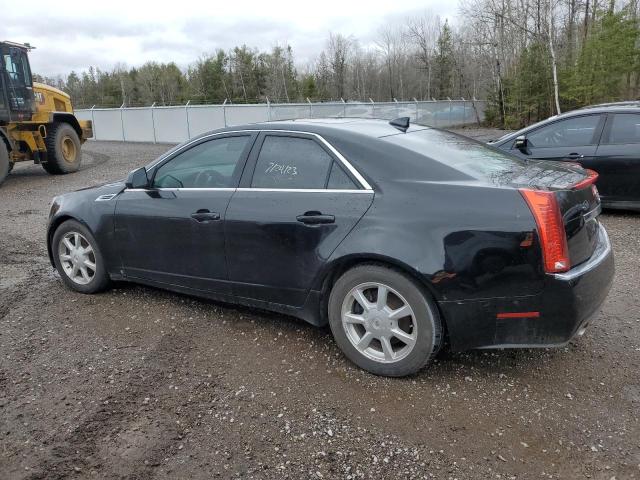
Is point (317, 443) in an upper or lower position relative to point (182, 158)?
lower

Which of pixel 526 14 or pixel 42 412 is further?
pixel 526 14

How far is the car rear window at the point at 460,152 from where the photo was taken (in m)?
3.28

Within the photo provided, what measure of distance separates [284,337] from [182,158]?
1.64m

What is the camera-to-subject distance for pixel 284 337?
3.84 metres

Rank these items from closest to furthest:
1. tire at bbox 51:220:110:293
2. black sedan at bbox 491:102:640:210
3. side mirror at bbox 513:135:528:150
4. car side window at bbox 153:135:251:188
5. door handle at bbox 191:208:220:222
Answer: door handle at bbox 191:208:220:222 → car side window at bbox 153:135:251:188 → tire at bbox 51:220:110:293 → black sedan at bbox 491:102:640:210 → side mirror at bbox 513:135:528:150

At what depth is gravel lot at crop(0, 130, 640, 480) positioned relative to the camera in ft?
8.30

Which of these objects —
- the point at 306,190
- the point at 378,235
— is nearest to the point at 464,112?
the point at 306,190

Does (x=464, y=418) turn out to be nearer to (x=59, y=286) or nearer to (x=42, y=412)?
(x=42, y=412)

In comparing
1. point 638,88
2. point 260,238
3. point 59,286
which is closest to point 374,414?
point 260,238

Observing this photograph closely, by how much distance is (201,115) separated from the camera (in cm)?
2336

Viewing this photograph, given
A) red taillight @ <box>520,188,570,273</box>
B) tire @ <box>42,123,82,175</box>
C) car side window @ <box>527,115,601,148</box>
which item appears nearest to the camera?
red taillight @ <box>520,188,570,273</box>

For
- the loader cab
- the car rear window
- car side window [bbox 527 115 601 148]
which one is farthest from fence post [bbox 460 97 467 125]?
the car rear window

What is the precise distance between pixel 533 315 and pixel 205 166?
101 inches

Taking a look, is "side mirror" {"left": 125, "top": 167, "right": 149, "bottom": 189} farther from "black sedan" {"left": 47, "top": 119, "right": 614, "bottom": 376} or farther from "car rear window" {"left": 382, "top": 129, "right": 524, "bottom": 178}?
"car rear window" {"left": 382, "top": 129, "right": 524, "bottom": 178}
